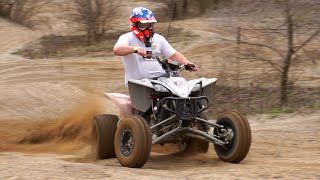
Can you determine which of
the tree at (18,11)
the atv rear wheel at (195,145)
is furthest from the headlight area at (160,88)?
the tree at (18,11)

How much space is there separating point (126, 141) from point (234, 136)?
1288 millimetres

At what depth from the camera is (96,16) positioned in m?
22.6

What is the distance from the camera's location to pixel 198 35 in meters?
22.1

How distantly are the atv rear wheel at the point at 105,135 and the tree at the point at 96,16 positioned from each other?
14544 mm

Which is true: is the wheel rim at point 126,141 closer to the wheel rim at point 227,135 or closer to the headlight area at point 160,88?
the headlight area at point 160,88

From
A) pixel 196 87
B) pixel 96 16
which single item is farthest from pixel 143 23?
pixel 96 16

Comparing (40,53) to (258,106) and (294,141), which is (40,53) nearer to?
(258,106)

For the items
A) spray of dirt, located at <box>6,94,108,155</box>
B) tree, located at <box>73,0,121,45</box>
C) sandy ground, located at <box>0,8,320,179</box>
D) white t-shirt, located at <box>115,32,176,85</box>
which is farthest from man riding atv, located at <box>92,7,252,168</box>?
tree, located at <box>73,0,121,45</box>

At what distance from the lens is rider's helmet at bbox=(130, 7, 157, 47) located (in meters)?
7.79

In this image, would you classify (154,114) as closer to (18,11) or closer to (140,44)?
(140,44)

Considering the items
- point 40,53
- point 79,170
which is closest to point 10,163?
point 79,170

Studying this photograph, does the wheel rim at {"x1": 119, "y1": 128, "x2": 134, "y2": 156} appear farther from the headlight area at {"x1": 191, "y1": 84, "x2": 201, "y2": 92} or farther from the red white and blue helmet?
the red white and blue helmet

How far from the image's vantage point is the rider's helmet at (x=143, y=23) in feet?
25.6

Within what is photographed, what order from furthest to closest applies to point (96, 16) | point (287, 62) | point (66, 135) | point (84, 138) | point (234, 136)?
point (96, 16) < point (287, 62) < point (66, 135) < point (84, 138) < point (234, 136)
